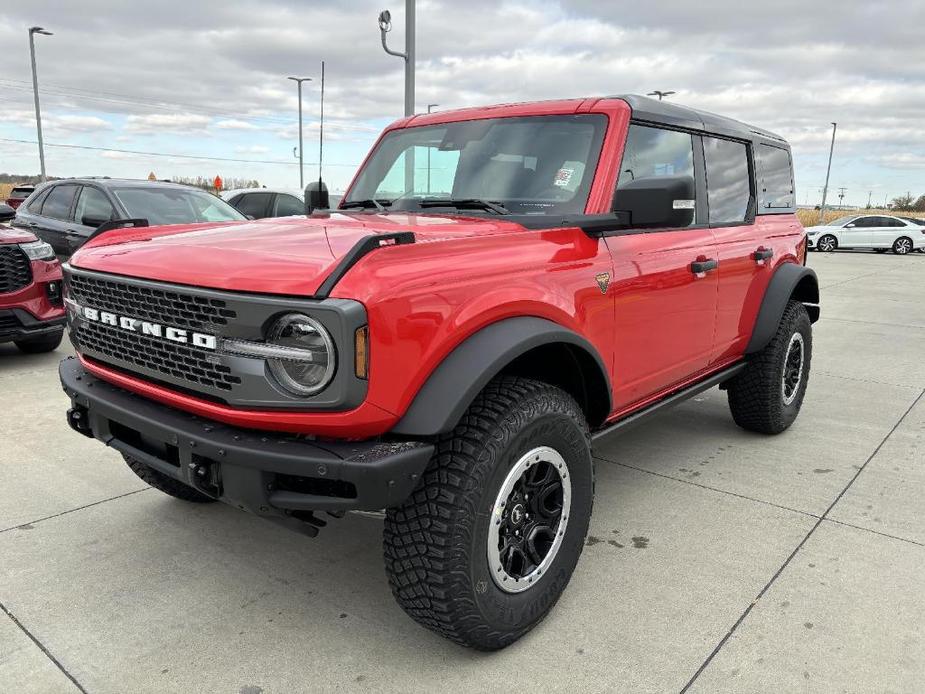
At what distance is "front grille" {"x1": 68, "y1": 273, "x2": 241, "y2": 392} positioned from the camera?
2.20 meters

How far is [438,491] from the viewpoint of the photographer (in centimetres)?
221

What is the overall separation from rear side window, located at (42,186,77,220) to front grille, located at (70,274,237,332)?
6771mm

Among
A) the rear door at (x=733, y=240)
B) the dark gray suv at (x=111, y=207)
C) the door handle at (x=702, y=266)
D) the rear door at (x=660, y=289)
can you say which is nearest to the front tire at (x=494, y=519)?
the rear door at (x=660, y=289)

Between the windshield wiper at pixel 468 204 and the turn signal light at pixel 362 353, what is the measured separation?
48.2 inches

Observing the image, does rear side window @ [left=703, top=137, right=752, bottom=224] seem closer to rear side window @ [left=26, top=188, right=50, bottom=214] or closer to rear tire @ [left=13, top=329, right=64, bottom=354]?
rear tire @ [left=13, top=329, right=64, bottom=354]

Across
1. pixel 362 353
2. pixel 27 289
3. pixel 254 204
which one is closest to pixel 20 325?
pixel 27 289

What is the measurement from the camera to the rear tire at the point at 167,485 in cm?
328

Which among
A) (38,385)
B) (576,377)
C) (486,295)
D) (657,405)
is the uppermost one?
(486,295)

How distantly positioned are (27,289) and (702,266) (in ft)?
17.9

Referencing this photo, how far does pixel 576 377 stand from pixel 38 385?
470cm

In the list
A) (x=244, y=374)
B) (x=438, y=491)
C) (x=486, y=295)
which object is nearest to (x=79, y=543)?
(x=244, y=374)

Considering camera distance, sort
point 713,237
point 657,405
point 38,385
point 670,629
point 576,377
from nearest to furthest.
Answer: point 670,629
point 576,377
point 657,405
point 713,237
point 38,385

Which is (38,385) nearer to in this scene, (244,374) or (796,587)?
(244,374)

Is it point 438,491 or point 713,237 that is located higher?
point 713,237
